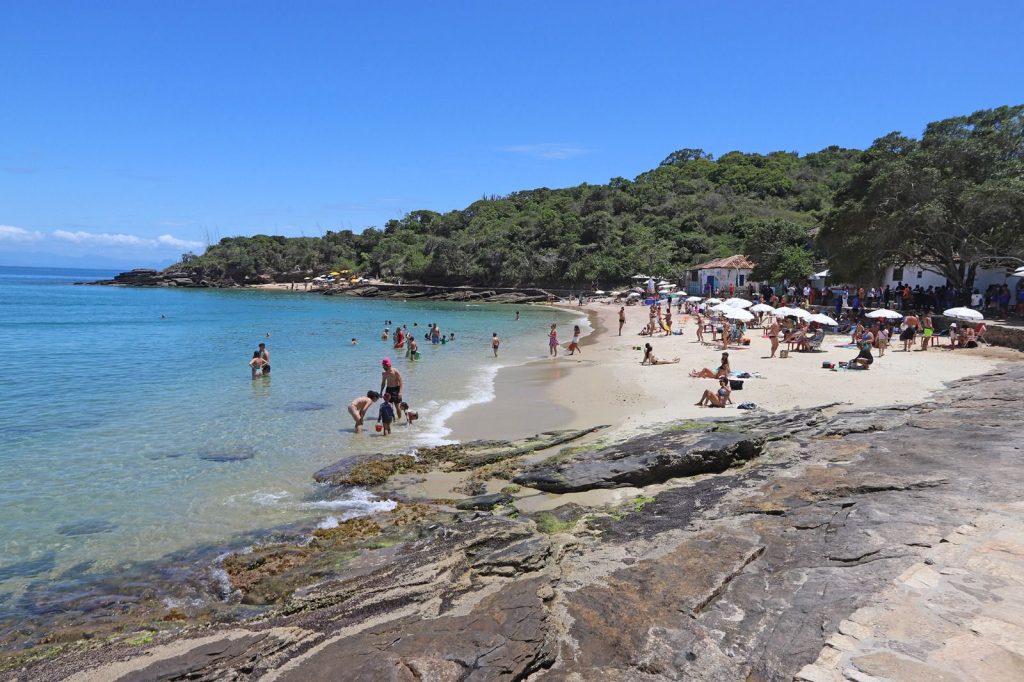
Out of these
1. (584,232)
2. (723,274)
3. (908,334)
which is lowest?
(908,334)

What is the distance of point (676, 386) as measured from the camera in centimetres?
1628

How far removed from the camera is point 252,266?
10369cm

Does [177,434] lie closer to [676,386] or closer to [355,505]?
[355,505]

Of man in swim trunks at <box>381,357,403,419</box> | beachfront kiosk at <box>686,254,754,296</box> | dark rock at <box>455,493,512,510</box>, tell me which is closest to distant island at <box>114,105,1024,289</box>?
beachfront kiosk at <box>686,254,754,296</box>

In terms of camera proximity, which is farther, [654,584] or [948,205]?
[948,205]

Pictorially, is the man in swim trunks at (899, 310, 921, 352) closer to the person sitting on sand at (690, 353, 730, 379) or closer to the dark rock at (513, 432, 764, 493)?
the person sitting on sand at (690, 353, 730, 379)

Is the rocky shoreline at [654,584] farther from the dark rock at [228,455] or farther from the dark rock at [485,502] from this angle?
the dark rock at [228,455]

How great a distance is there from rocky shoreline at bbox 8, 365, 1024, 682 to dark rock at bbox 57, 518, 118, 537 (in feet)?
7.44

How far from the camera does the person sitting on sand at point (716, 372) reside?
1465 cm

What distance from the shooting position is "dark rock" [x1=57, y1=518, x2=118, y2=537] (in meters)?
7.99

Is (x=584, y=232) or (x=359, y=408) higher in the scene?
(x=584, y=232)

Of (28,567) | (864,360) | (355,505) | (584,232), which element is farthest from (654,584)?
(584,232)

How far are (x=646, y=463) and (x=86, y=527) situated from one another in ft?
24.4

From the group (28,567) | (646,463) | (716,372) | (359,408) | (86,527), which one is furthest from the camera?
(716,372)
